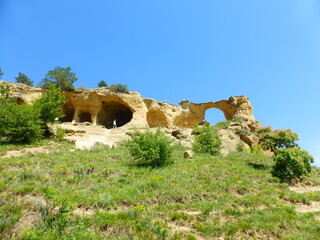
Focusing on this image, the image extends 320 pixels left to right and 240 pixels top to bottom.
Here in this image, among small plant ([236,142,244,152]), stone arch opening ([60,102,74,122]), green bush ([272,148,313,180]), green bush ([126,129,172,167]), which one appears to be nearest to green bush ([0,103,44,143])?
green bush ([126,129,172,167])

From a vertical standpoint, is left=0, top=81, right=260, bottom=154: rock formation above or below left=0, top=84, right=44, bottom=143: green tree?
above

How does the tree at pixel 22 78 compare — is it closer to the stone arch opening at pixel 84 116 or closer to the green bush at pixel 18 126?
the stone arch opening at pixel 84 116

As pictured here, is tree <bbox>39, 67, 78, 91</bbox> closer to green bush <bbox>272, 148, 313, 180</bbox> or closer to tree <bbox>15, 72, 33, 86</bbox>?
tree <bbox>15, 72, 33, 86</bbox>

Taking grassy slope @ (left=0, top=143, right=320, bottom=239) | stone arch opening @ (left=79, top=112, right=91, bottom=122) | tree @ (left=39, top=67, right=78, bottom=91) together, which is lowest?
grassy slope @ (left=0, top=143, right=320, bottom=239)

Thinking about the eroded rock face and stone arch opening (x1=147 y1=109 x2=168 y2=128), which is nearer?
the eroded rock face

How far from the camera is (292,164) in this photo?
9.58 m

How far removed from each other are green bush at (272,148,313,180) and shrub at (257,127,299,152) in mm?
1774

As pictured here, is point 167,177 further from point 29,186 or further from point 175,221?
point 29,186

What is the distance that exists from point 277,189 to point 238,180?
152 centimetres

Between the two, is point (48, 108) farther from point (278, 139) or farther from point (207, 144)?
point (278, 139)

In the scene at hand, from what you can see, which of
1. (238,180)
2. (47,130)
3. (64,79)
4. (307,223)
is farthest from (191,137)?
(64,79)

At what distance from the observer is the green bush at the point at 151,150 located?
398 inches

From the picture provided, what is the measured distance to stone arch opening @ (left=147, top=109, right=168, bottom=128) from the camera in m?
34.2

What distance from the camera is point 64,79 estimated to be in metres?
26.8
